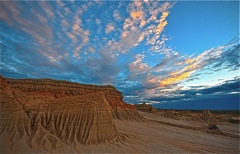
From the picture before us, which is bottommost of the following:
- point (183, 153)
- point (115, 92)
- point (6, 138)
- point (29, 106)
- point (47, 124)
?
point (183, 153)

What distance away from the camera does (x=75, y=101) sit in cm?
1589

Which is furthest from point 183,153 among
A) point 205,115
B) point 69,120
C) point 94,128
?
point 205,115

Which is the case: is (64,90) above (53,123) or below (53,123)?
above

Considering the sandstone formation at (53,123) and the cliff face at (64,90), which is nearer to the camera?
the sandstone formation at (53,123)

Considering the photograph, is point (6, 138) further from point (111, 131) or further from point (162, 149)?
point (162, 149)

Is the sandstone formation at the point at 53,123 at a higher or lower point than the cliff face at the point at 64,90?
lower

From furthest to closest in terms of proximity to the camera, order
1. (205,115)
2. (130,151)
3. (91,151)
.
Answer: (205,115) → (130,151) → (91,151)

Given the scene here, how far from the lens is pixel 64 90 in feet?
119

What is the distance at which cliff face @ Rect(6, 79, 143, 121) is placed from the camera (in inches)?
1284

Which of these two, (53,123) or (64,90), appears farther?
(64,90)

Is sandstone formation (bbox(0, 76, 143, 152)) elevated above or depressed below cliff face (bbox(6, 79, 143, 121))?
below

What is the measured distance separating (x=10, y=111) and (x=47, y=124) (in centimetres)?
262

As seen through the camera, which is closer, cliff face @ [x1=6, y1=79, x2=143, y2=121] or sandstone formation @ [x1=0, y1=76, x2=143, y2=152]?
sandstone formation @ [x1=0, y1=76, x2=143, y2=152]

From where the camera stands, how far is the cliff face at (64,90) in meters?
32.6
